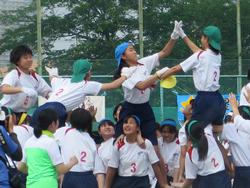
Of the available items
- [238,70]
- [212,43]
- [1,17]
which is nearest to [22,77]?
[212,43]

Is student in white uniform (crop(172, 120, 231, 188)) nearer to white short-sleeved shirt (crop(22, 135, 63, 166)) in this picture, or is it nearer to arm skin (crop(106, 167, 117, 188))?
arm skin (crop(106, 167, 117, 188))

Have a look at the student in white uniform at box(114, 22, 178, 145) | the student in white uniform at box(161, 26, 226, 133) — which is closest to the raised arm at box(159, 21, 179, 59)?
the student in white uniform at box(114, 22, 178, 145)

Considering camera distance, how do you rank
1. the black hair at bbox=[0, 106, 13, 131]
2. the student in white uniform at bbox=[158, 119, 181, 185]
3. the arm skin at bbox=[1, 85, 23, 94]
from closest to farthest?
the black hair at bbox=[0, 106, 13, 131] → the arm skin at bbox=[1, 85, 23, 94] → the student in white uniform at bbox=[158, 119, 181, 185]

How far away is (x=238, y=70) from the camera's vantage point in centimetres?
1984

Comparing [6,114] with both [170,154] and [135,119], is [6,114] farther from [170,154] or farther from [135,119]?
[170,154]

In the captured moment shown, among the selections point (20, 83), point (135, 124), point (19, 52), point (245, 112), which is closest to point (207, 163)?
point (245, 112)

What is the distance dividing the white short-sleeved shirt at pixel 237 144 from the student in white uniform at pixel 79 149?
1.68 meters

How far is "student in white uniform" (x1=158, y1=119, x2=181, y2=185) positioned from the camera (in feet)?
33.5

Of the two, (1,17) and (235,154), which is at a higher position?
(1,17)

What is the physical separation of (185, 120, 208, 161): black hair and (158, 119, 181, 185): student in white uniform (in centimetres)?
149

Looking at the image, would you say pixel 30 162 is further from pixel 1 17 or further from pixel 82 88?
pixel 1 17

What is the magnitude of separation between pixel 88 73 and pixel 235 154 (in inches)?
82.4

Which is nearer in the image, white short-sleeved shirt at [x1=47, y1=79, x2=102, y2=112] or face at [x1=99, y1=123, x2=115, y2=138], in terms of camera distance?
white short-sleeved shirt at [x1=47, y1=79, x2=102, y2=112]

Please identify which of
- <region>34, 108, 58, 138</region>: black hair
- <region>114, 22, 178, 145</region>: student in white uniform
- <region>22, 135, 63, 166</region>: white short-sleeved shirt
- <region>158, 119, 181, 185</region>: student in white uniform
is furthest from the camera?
<region>158, 119, 181, 185</region>: student in white uniform
